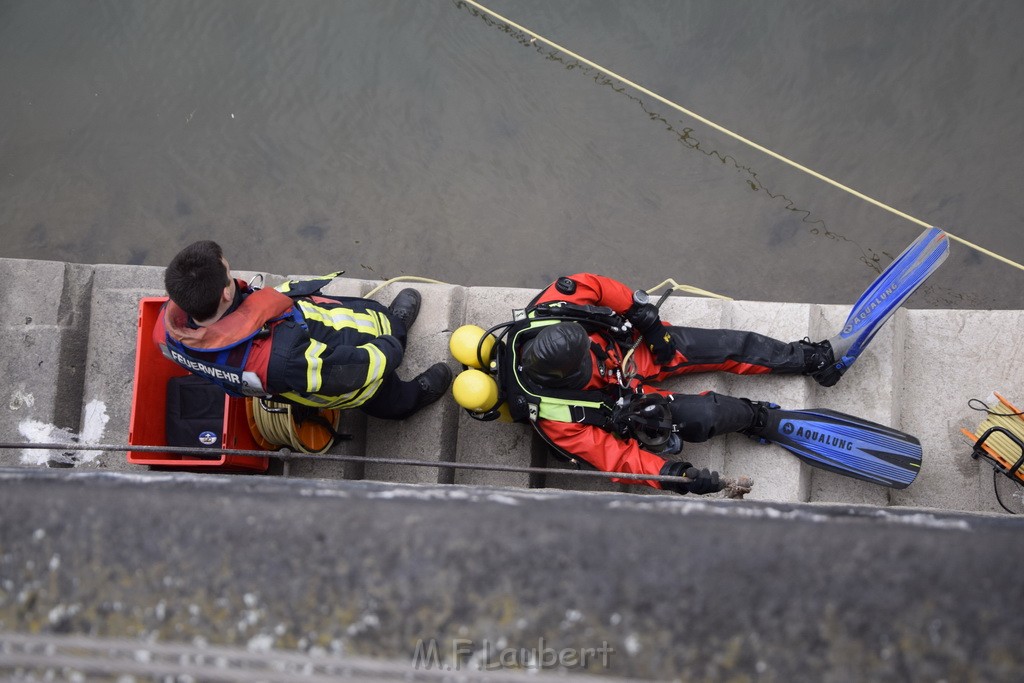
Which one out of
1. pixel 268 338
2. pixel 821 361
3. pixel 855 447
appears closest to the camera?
pixel 268 338

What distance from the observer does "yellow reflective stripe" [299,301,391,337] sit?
2.61 meters

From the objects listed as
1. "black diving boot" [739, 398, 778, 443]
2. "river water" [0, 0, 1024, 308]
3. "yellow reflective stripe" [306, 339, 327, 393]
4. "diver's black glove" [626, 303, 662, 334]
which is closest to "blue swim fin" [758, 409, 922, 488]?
"black diving boot" [739, 398, 778, 443]

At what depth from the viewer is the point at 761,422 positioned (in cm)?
314

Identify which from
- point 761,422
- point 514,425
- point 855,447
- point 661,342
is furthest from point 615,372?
point 855,447

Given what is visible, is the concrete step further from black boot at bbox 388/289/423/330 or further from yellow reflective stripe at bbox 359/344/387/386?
yellow reflective stripe at bbox 359/344/387/386

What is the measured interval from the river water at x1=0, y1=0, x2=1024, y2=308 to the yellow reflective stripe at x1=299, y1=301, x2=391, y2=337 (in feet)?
5.12

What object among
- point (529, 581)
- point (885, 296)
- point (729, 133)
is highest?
point (729, 133)

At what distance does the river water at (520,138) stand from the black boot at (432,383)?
1.35 meters

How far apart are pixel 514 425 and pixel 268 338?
46.1 inches

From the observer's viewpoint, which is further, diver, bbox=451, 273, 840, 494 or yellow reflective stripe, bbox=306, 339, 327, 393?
diver, bbox=451, 273, 840, 494

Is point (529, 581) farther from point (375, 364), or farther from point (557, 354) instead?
point (375, 364)

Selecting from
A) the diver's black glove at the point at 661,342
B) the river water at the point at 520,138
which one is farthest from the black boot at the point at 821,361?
the river water at the point at 520,138

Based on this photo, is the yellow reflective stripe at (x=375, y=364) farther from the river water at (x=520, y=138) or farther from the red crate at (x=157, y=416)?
the river water at (x=520, y=138)

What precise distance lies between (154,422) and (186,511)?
183 cm
